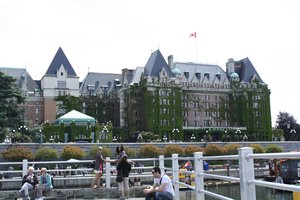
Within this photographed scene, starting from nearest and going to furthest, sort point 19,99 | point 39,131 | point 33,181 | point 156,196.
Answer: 1. point 156,196
2. point 33,181
3. point 19,99
4. point 39,131

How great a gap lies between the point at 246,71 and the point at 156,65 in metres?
25.2

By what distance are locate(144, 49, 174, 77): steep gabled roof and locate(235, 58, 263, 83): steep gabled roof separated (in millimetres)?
20805

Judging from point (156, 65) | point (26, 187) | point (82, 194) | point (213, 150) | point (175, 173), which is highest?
point (156, 65)

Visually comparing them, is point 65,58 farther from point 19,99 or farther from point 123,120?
point 19,99

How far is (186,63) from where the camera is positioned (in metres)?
92.6

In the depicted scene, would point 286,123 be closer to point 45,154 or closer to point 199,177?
point 45,154

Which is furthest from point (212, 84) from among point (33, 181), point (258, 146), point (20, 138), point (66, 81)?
point (33, 181)

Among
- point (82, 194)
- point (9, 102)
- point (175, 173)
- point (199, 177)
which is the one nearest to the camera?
point (199, 177)

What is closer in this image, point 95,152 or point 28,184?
point 28,184

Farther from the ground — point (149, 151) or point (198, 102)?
point (198, 102)

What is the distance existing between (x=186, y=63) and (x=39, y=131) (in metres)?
38.8

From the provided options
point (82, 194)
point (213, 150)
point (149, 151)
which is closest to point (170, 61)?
point (213, 150)

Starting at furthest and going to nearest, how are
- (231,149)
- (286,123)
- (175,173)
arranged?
1. (286,123)
2. (231,149)
3. (175,173)

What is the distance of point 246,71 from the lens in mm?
97375
